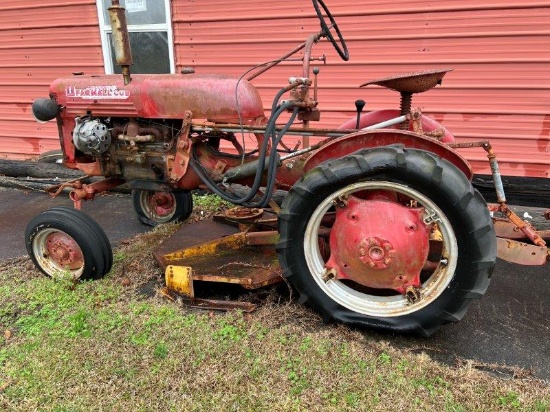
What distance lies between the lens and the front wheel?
7.04ft

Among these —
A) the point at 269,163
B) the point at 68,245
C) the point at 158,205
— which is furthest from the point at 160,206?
the point at 269,163

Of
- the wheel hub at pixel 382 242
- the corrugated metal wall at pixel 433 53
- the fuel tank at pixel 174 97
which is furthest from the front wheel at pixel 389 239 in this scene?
the corrugated metal wall at pixel 433 53

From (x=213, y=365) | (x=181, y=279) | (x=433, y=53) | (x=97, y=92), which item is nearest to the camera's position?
(x=213, y=365)

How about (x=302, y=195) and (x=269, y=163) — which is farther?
(x=269, y=163)

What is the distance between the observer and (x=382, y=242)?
228cm

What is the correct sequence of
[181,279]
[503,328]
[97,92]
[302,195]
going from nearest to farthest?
[302,195] → [503,328] → [181,279] → [97,92]

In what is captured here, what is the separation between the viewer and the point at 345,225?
94.5 inches

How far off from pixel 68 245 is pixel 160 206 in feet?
A: 4.04

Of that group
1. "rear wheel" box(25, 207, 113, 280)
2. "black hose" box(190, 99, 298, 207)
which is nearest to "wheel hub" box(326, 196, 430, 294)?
"black hose" box(190, 99, 298, 207)

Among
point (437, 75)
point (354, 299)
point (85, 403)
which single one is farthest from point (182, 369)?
point (437, 75)

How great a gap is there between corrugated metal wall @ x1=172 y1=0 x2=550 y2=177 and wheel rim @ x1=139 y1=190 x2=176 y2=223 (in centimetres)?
171

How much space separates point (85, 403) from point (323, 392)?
1045mm

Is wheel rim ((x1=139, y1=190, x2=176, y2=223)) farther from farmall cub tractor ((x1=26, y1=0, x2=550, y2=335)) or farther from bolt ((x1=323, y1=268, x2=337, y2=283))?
bolt ((x1=323, y1=268, x2=337, y2=283))

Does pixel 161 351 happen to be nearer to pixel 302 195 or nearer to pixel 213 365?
pixel 213 365
